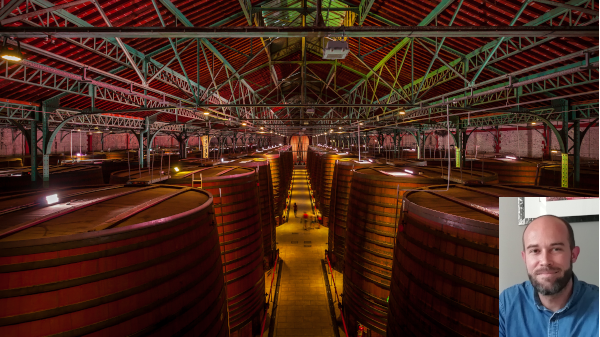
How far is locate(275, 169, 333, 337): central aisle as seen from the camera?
27.2ft

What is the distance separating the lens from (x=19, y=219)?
3268 mm

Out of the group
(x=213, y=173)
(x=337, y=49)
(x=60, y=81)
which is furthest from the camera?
(x=60, y=81)

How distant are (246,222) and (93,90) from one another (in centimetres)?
909

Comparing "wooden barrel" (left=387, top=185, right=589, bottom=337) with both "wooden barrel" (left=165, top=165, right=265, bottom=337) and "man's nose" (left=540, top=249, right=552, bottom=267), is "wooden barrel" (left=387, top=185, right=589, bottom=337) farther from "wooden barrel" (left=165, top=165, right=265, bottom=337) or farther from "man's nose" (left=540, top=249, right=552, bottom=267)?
"wooden barrel" (left=165, top=165, right=265, bottom=337)

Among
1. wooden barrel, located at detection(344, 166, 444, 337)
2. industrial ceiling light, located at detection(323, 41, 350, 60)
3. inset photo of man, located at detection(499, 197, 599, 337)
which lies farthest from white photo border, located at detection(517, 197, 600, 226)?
industrial ceiling light, located at detection(323, 41, 350, 60)

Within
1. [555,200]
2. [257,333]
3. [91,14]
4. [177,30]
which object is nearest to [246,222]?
[257,333]

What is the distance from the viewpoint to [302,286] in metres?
10.4

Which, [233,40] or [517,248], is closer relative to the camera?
[517,248]

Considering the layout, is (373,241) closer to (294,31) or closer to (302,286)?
(294,31)

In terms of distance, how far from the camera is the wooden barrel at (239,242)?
19.6ft

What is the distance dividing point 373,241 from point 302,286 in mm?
5312

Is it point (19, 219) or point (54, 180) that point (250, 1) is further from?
point (54, 180)

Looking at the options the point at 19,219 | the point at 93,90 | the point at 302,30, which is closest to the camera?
the point at 19,219

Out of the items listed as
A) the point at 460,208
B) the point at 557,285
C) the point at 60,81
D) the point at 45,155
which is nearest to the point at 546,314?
the point at 557,285
